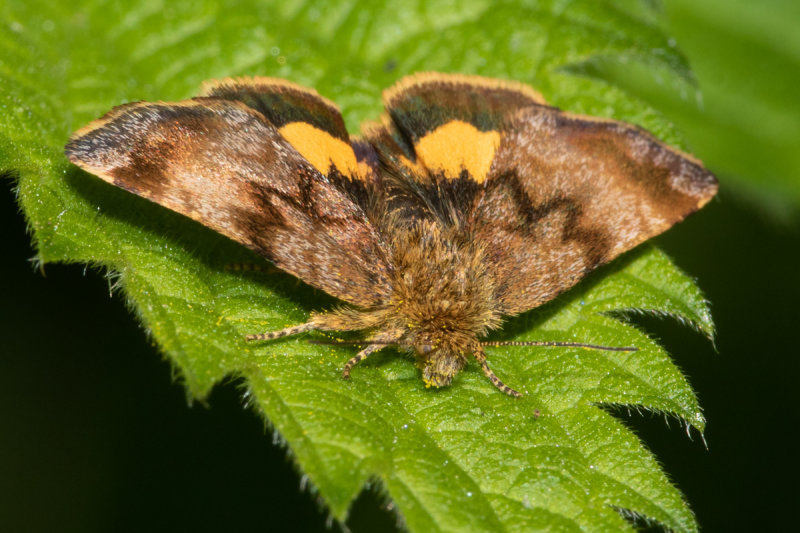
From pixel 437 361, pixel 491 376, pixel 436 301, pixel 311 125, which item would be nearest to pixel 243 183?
pixel 311 125

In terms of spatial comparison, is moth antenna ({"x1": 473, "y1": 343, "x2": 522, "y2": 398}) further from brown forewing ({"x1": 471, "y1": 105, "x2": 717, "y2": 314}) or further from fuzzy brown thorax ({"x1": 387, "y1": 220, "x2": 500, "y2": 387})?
brown forewing ({"x1": 471, "y1": 105, "x2": 717, "y2": 314})

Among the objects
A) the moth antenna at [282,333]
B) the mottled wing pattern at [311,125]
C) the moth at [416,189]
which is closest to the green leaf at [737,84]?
the moth at [416,189]

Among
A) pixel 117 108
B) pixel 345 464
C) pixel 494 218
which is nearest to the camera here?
pixel 345 464

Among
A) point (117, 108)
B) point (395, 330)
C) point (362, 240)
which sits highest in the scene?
point (117, 108)

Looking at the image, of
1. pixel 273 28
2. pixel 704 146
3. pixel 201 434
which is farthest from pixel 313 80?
pixel 704 146

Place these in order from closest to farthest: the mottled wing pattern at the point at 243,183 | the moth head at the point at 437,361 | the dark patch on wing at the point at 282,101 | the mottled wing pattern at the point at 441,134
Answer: the mottled wing pattern at the point at 243,183, the moth head at the point at 437,361, the dark patch on wing at the point at 282,101, the mottled wing pattern at the point at 441,134

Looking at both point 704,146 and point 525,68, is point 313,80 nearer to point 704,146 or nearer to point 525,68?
point 525,68

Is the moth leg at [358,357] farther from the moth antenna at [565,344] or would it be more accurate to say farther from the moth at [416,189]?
the moth antenna at [565,344]
